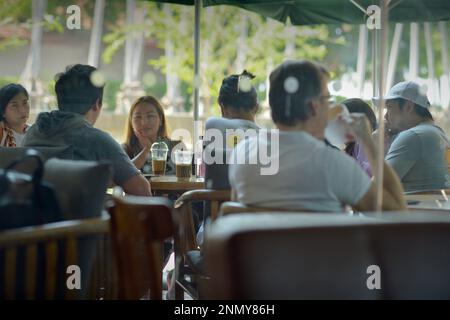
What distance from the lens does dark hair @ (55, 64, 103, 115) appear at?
3379mm

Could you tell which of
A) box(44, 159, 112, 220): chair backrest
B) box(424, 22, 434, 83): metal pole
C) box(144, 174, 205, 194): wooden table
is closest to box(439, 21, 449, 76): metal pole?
box(424, 22, 434, 83): metal pole

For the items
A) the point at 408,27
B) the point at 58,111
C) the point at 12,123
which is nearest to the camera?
the point at 58,111

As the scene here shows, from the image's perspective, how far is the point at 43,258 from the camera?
7.39 feet

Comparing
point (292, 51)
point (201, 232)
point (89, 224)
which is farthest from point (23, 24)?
point (89, 224)

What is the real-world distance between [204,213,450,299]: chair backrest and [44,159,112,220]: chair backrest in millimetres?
664

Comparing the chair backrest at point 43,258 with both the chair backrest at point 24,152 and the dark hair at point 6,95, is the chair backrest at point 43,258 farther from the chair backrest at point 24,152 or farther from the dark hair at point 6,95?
the dark hair at point 6,95

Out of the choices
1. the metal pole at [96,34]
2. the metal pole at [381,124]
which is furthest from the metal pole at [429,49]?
the metal pole at [381,124]

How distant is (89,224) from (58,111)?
4.44 ft

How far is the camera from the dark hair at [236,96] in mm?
3951

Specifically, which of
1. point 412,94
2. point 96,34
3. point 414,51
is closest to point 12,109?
point 412,94

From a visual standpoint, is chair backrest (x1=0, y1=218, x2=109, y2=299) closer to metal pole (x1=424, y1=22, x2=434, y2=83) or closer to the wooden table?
Result: the wooden table

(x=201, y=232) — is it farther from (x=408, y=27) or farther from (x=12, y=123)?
(x=408, y=27)

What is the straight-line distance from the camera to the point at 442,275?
200cm

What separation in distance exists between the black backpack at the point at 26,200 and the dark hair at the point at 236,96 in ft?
6.20
